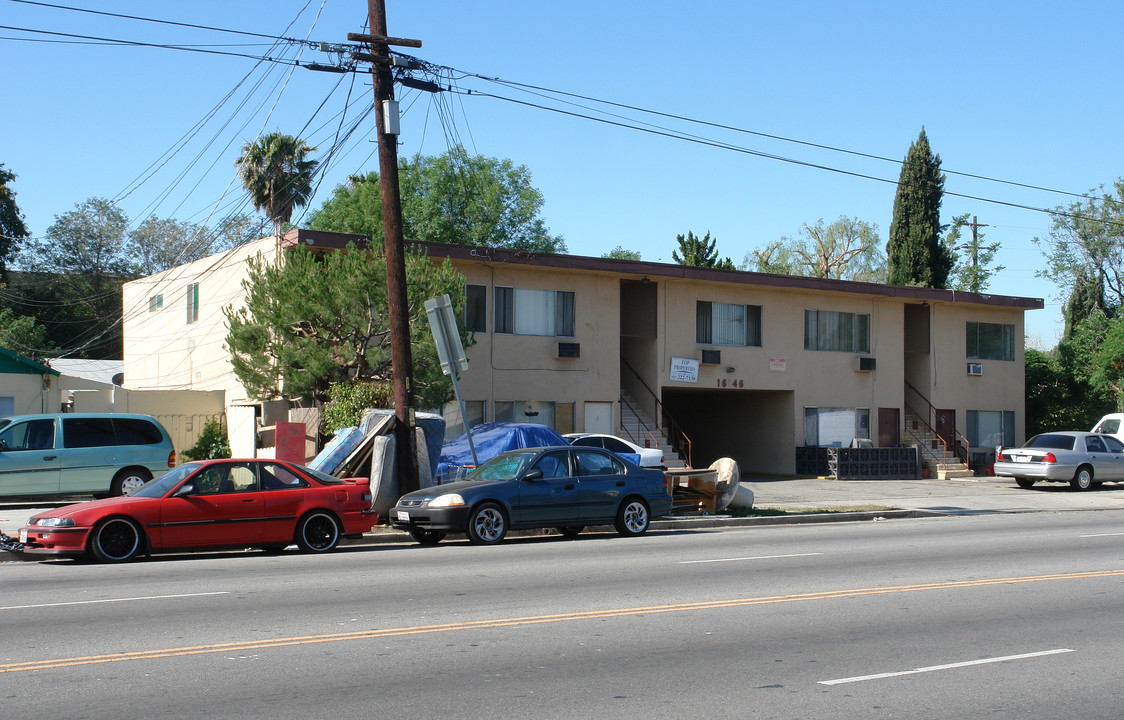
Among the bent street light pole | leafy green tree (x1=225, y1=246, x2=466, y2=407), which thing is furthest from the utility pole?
leafy green tree (x1=225, y1=246, x2=466, y2=407)

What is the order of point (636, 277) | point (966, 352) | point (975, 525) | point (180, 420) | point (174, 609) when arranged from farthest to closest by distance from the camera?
1. point (966, 352)
2. point (636, 277)
3. point (180, 420)
4. point (975, 525)
5. point (174, 609)

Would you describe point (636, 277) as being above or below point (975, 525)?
above

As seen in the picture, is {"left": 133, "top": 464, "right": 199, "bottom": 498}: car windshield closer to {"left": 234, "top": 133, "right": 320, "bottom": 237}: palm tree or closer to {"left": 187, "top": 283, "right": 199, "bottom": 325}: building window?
{"left": 187, "top": 283, "right": 199, "bottom": 325}: building window

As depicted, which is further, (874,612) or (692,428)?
(692,428)

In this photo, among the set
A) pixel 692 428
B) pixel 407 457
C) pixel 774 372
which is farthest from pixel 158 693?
pixel 692 428

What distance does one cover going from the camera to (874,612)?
31.3ft

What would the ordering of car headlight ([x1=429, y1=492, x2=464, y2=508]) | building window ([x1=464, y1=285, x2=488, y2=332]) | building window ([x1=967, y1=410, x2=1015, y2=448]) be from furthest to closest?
building window ([x1=967, y1=410, x2=1015, y2=448]) < building window ([x1=464, y1=285, x2=488, y2=332]) < car headlight ([x1=429, y1=492, x2=464, y2=508])

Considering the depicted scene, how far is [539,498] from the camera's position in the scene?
51.2 feet

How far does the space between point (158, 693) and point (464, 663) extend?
1984 mm

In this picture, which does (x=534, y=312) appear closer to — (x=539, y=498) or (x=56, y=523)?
(x=539, y=498)

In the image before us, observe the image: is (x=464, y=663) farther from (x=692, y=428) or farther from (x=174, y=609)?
(x=692, y=428)

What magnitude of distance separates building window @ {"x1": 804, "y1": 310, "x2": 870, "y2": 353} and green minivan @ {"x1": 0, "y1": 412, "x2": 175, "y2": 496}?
2071 cm

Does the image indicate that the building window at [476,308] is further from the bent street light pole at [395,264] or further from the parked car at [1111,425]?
the parked car at [1111,425]

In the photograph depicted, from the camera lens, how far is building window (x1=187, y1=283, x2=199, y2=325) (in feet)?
100
